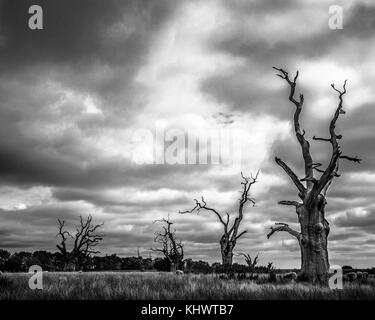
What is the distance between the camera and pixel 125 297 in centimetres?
976

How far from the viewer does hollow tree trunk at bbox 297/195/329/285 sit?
16.8 metres

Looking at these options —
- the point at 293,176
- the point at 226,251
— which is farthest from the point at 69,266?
the point at 293,176

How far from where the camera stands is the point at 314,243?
16875 millimetres

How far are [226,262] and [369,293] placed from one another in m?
23.6

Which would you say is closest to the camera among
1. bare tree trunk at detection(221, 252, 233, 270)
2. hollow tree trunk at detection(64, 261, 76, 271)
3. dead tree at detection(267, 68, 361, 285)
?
dead tree at detection(267, 68, 361, 285)

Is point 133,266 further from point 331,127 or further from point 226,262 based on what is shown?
point 331,127

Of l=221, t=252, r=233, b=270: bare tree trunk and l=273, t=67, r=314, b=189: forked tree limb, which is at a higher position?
l=273, t=67, r=314, b=189: forked tree limb

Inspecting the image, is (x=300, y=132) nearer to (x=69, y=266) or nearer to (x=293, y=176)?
(x=293, y=176)

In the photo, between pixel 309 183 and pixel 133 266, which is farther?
pixel 133 266

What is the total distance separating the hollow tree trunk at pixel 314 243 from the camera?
16750 millimetres

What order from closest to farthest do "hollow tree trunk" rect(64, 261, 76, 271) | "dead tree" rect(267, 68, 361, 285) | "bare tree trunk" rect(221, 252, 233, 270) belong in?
1. "dead tree" rect(267, 68, 361, 285)
2. "bare tree trunk" rect(221, 252, 233, 270)
3. "hollow tree trunk" rect(64, 261, 76, 271)

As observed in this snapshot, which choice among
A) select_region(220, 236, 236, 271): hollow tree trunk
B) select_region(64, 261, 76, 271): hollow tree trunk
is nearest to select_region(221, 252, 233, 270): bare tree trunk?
select_region(220, 236, 236, 271): hollow tree trunk

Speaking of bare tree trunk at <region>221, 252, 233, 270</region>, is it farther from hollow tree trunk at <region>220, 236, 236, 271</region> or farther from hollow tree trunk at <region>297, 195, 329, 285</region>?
hollow tree trunk at <region>297, 195, 329, 285</region>
